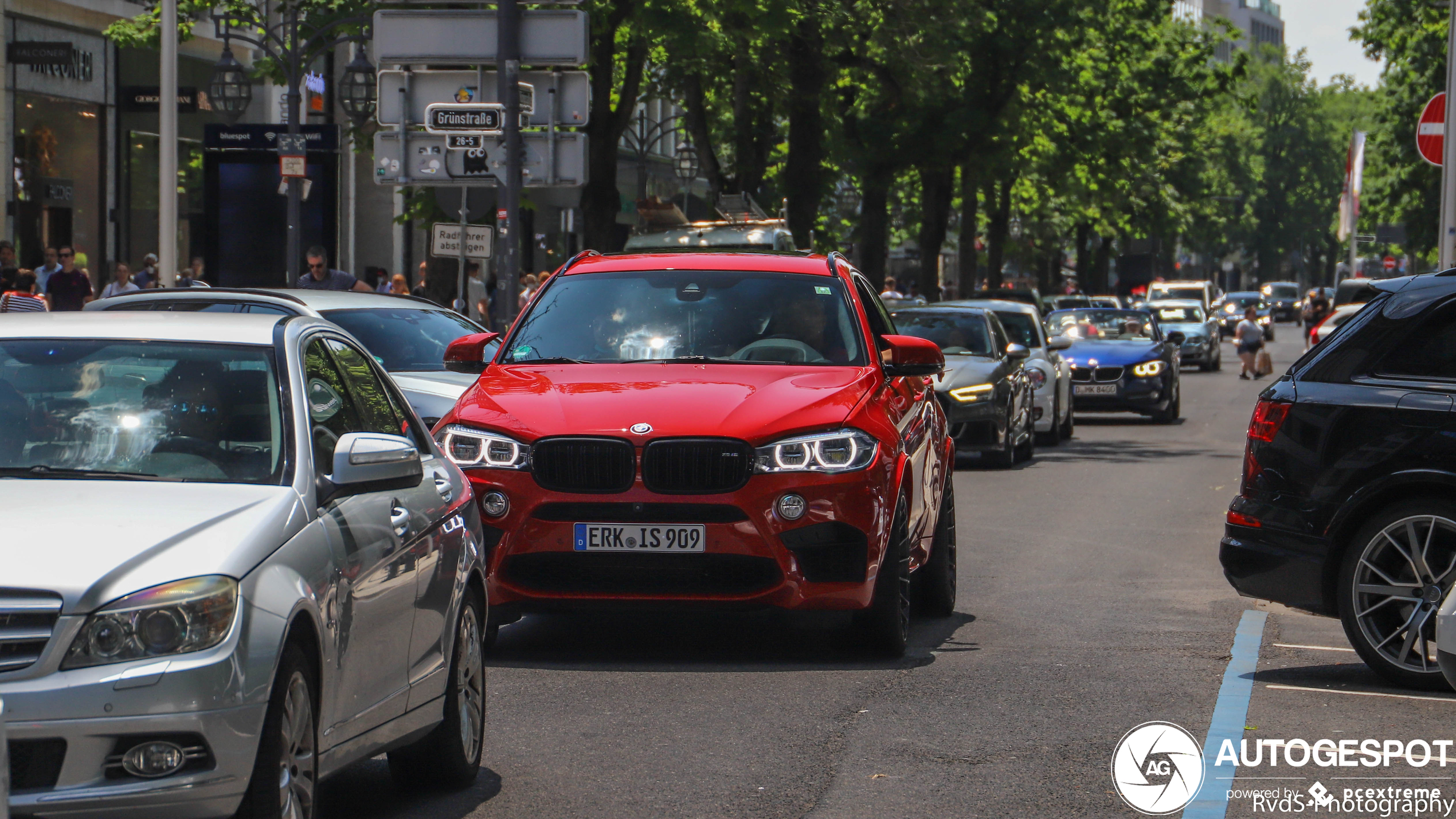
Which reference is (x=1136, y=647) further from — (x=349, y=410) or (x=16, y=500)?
(x=16, y=500)

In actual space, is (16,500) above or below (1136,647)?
above

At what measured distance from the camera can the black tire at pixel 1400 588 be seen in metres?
7.97

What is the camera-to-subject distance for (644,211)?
29.7 meters

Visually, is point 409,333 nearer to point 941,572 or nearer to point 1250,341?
point 941,572

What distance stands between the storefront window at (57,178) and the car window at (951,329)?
15542 millimetres

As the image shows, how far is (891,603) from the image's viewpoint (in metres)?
8.67

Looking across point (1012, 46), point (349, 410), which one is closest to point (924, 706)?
point (349, 410)

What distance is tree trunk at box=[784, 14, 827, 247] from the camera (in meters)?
31.5

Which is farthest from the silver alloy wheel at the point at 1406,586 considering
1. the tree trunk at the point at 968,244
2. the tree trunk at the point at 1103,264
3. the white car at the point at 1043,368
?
the tree trunk at the point at 1103,264

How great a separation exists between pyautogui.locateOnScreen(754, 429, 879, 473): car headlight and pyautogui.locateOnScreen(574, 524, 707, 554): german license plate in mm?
376

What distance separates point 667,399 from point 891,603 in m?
1.26

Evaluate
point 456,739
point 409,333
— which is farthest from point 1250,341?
point 456,739

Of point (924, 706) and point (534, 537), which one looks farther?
point (534, 537)

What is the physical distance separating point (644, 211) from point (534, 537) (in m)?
21.5
